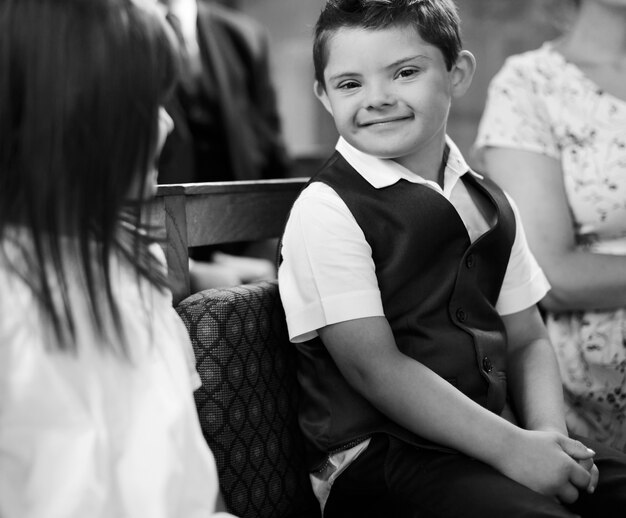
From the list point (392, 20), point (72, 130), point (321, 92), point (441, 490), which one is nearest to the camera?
point (72, 130)

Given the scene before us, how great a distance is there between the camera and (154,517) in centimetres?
92

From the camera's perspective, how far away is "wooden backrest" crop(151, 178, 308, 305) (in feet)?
4.43

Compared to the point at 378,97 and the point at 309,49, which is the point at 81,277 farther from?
the point at 309,49

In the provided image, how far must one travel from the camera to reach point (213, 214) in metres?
1.46

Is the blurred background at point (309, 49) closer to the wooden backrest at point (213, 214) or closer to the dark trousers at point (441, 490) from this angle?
the wooden backrest at point (213, 214)

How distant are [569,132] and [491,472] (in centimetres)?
79

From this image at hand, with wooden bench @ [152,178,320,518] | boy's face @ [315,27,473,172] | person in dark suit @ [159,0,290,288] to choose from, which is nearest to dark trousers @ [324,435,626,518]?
wooden bench @ [152,178,320,518]

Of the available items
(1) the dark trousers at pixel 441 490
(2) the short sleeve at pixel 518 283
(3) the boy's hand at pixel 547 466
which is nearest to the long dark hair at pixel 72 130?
(1) the dark trousers at pixel 441 490

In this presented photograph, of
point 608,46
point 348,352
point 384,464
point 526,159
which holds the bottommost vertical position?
point 384,464

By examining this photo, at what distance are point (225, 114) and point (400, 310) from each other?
141 centimetres

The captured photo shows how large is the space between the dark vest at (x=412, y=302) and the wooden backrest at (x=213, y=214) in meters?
0.19

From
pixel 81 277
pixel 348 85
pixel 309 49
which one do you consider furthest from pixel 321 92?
pixel 309 49

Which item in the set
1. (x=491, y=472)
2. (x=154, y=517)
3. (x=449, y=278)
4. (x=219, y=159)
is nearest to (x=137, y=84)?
(x=154, y=517)

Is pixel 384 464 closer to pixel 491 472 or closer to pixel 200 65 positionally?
pixel 491 472
